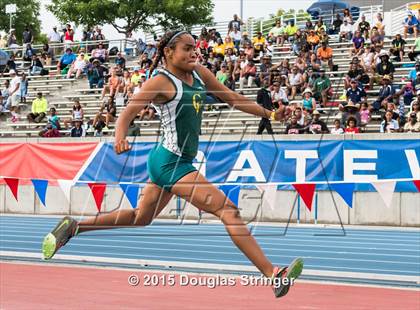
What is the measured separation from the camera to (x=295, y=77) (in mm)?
19250

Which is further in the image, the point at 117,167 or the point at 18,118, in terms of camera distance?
the point at 18,118

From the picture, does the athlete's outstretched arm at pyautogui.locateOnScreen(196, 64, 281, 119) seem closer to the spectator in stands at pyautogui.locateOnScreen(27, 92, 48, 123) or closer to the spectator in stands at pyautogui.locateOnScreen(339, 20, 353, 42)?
the spectator in stands at pyautogui.locateOnScreen(339, 20, 353, 42)

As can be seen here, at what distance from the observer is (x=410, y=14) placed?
2250 cm

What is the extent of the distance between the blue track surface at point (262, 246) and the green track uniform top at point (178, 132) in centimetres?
768

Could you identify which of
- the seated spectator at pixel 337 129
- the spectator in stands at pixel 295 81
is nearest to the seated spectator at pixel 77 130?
the spectator in stands at pixel 295 81

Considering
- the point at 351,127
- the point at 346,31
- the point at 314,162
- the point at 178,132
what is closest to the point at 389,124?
the point at 351,127

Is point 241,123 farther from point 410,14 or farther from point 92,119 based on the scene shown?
point 410,14

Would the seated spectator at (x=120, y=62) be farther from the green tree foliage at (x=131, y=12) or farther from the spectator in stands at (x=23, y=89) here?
the green tree foliage at (x=131, y=12)

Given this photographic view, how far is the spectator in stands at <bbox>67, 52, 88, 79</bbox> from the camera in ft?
86.7

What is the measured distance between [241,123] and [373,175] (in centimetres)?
410

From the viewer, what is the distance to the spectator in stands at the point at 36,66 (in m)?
27.9

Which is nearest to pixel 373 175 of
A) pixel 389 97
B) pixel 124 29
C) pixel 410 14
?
pixel 389 97

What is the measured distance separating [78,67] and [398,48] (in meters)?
10.2

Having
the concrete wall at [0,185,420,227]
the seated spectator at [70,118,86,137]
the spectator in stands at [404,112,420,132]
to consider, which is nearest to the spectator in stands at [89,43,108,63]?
the seated spectator at [70,118,86,137]
